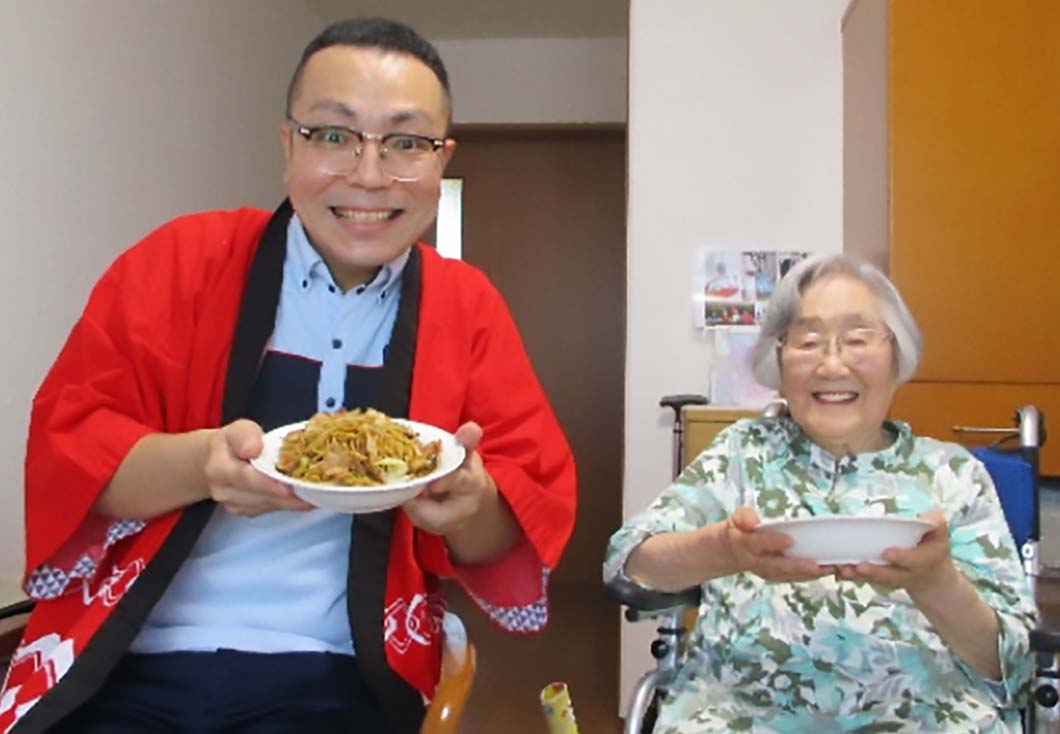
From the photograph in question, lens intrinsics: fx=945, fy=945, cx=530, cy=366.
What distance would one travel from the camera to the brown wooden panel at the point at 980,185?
2250 millimetres

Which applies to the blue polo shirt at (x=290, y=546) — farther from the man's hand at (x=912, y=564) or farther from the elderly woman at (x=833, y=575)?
the man's hand at (x=912, y=564)

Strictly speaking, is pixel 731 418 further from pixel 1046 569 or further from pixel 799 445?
pixel 799 445

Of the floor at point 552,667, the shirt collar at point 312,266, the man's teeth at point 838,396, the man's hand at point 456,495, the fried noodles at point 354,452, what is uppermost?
the shirt collar at point 312,266

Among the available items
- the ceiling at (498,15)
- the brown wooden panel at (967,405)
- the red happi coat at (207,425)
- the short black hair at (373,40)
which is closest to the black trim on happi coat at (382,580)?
the red happi coat at (207,425)

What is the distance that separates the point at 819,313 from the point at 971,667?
49 centimetres

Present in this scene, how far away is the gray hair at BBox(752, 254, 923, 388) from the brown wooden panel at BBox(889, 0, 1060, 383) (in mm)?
1030

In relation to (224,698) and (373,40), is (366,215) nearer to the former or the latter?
(373,40)

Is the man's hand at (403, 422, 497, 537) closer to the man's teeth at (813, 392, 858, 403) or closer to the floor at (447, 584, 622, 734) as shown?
the man's teeth at (813, 392, 858, 403)

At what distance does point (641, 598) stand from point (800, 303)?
468mm

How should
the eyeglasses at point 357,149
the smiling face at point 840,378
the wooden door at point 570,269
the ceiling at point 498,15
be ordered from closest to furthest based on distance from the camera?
the eyeglasses at point 357,149, the smiling face at point 840,378, the ceiling at point 498,15, the wooden door at point 570,269

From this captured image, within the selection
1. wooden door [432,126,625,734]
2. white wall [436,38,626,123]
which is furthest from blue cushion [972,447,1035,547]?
white wall [436,38,626,123]

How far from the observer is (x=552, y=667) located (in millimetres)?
3406

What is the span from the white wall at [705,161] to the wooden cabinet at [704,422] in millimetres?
264

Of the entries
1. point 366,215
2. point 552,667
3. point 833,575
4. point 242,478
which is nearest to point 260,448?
point 242,478
